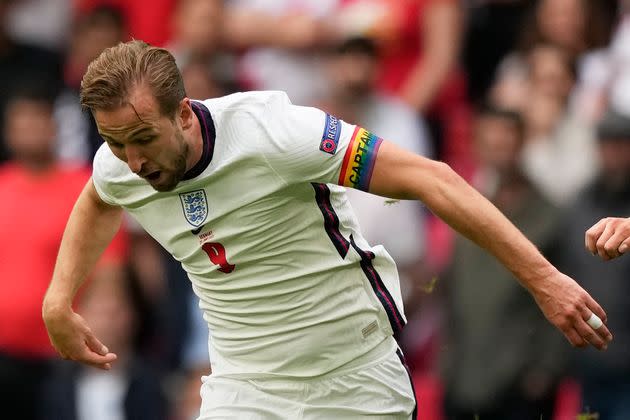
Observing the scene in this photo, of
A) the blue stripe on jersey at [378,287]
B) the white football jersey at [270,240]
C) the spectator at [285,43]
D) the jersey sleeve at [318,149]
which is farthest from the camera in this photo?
the spectator at [285,43]

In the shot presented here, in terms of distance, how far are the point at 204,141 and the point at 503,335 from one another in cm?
372

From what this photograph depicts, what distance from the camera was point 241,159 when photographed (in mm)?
5707

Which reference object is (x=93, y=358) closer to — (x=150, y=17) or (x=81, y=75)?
(x=81, y=75)

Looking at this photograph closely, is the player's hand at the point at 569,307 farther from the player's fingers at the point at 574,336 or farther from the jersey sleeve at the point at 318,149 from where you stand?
the jersey sleeve at the point at 318,149

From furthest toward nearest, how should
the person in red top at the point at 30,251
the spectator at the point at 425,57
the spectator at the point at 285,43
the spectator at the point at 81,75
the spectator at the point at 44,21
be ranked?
1. the spectator at the point at 44,21
2. the spectator at the point at 81,75
3. the spectator at the point at 285,43
4. the spectator at the point at 425,57
5. the person in red top at the point at 30,251

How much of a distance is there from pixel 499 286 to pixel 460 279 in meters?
0.31

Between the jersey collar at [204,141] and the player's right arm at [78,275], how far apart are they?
63 cm

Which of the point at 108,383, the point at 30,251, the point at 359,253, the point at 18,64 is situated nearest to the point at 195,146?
the point at 359,253

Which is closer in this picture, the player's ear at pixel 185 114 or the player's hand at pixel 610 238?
A: the player's hand at pixel 610 238

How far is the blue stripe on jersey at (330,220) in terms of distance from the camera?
583cm

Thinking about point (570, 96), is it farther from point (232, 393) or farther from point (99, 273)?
point (232, 393)

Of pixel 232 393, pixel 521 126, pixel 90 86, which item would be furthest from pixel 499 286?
pixel 90 86

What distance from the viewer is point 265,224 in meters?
5.82

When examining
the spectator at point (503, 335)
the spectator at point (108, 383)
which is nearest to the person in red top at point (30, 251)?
the spectator at point (108, 383)
